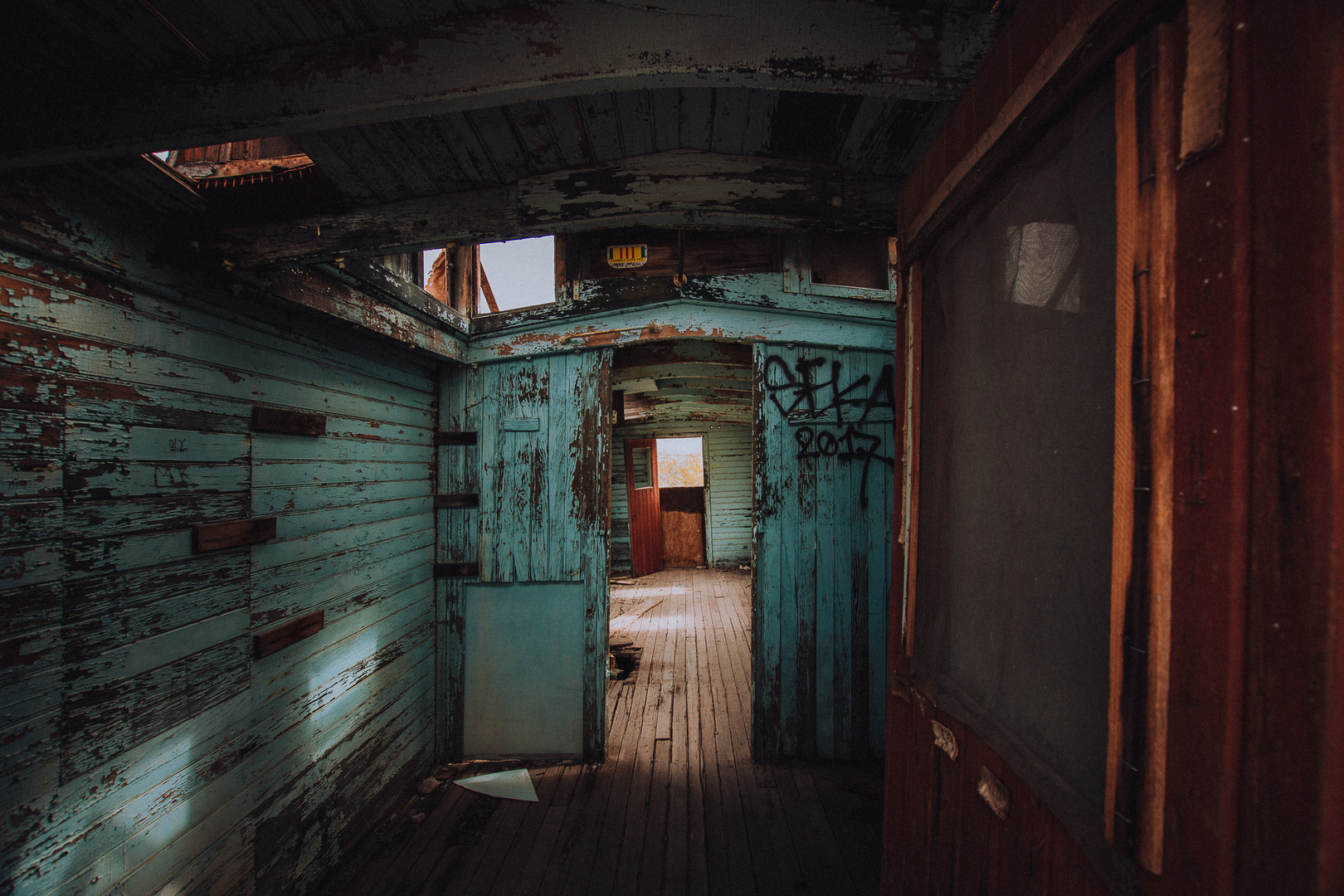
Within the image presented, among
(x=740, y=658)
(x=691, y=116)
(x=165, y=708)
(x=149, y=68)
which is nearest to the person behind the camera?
(x=149, y=68)

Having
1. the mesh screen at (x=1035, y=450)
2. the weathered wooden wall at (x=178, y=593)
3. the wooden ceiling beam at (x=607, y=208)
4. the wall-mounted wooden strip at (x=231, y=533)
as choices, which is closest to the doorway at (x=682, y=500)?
the weathered wooden wall at (x=178, y=593)

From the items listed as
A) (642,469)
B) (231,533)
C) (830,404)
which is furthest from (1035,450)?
(642,469)

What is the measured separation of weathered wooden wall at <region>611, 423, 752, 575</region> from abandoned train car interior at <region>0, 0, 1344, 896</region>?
5634mm

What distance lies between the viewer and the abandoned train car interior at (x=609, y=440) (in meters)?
0.59

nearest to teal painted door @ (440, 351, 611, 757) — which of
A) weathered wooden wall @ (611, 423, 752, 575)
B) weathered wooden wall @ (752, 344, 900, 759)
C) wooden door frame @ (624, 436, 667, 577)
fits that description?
weathered wooden wall @ (752, 344, 900, 759)

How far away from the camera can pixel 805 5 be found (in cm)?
102

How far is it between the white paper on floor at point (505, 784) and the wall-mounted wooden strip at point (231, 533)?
2075 mm

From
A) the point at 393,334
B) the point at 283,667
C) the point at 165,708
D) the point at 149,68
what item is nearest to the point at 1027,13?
the point at 149,68

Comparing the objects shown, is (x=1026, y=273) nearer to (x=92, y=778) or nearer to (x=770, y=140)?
(x=770, y=140)

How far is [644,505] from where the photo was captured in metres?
8.92

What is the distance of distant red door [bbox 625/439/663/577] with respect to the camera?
8.69m

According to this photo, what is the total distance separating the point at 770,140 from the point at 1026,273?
0.89m

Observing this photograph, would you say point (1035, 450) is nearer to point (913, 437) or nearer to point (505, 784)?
point (913, 437)

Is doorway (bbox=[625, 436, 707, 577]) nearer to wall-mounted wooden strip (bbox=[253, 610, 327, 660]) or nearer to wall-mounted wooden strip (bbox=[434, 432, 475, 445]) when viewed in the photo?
wall-mounted wooden strip (bbox=[434, 432, 475, 445])
